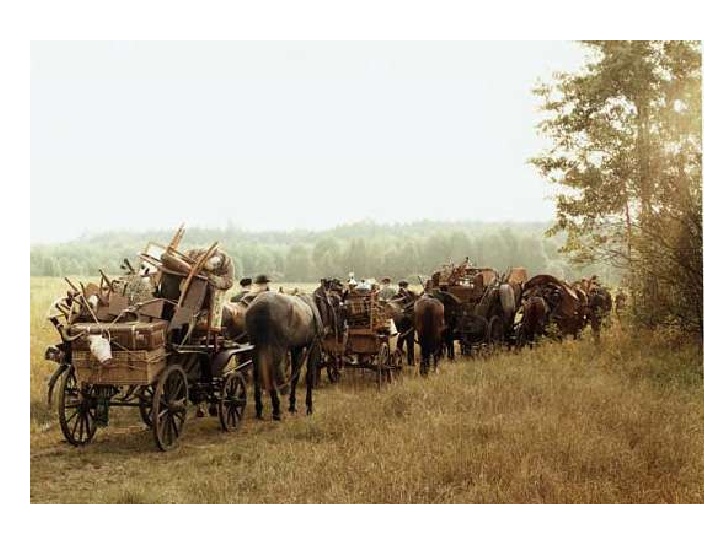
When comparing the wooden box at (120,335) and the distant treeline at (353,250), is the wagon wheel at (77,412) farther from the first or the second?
the distant treeline at (353,250)

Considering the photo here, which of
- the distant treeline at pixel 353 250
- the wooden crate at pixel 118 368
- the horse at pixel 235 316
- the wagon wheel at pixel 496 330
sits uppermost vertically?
the distant treeline at pixel 353 250

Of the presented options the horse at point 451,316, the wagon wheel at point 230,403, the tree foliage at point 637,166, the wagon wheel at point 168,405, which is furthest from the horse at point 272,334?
the horse at point 451,316

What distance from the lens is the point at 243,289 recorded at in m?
12.7

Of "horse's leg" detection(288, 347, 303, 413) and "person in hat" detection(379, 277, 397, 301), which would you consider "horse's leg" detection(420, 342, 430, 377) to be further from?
"horse's leg" detection(288, 347, 303, 413)

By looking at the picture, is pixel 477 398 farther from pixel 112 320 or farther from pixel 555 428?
pixel 112 320

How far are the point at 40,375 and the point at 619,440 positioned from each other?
7.29m

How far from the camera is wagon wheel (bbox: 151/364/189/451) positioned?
8.36m

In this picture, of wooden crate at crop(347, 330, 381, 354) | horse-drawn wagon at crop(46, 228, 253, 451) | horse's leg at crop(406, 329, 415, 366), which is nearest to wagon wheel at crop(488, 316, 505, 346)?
horse's leg at crop(406, 329, 415, 366)

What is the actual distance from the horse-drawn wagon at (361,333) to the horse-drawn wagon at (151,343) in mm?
3454

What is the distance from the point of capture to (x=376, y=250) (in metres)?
13.0

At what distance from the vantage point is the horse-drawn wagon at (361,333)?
13211 millimetres

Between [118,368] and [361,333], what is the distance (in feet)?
18.5

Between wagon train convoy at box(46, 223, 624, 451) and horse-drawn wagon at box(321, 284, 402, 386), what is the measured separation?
0.02 m
